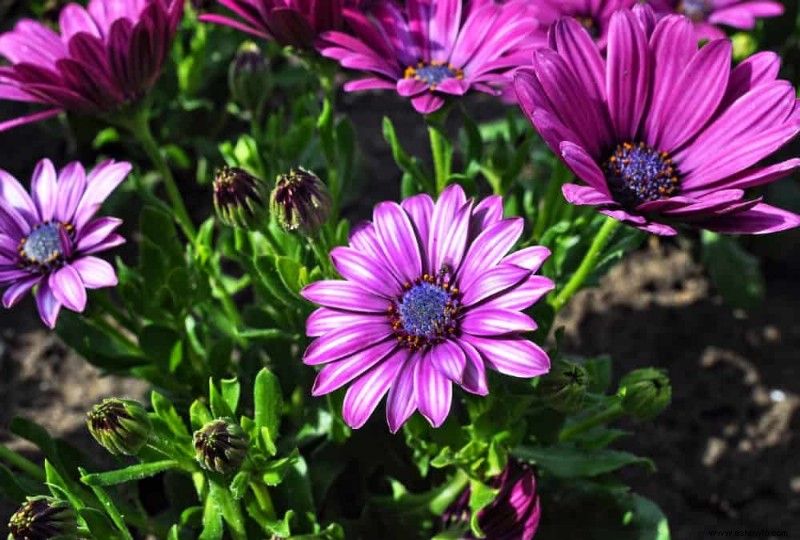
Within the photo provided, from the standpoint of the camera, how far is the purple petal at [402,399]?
1.42 meters

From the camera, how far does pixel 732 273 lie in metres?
2.64

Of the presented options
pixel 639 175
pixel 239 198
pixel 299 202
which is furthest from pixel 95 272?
pixel 639 175

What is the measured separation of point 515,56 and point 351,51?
32 centimetres

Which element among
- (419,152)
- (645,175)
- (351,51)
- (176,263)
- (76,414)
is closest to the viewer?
(645,175)

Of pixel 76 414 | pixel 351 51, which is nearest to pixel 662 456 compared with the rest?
pixel 351 51

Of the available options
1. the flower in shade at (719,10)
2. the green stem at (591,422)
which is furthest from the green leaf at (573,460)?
the flower in shade at (719,10)

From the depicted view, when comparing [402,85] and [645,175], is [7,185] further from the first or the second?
[645,175]

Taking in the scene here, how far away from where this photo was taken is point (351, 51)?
71.2 inches

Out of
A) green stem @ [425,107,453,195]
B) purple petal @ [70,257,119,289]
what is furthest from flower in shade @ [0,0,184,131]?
green stem @ [425,107,453,195]

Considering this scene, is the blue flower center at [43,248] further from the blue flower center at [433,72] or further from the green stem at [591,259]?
the green stem at [591,259]

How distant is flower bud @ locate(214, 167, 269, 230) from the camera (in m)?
Answer: 1.68

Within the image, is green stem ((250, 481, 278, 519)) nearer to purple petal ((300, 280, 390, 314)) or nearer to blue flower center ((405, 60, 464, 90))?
purple petal ((300, 280, 390, 314))

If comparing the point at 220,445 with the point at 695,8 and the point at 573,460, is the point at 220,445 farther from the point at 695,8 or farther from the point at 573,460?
the point at 695,8

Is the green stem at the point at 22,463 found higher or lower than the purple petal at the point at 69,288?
lower
